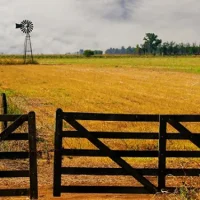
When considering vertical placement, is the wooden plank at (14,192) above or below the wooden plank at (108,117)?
below

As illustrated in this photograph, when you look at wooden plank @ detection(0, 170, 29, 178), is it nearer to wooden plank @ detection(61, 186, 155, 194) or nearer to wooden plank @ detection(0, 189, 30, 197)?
wooden plank @ detection(0, 189, 30, 197)

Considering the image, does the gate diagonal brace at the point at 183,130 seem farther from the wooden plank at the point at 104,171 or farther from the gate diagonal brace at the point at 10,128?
the gate diagonal brace at the point at 10,128

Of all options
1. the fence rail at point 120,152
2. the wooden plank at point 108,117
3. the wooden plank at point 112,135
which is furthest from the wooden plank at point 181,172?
the wooden plank at point 108,117

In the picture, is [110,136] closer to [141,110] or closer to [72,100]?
[141,110]

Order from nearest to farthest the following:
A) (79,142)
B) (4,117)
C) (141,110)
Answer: (4,117) < (79,142) < (141,110)

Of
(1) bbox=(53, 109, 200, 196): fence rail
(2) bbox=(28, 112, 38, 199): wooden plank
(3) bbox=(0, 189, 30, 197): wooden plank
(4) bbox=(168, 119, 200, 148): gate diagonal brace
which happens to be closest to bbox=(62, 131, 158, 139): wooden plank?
(1) bbox=(53, 109, 200, 196): fence rail

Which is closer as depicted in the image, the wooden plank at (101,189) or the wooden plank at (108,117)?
the wooden plank at (108,117)

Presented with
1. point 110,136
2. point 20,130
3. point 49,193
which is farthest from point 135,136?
point 20,130

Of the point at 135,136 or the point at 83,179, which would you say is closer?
Answer: the point at 135,136

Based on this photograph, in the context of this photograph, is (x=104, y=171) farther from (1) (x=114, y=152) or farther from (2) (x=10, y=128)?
(2) (x=10, y=128)

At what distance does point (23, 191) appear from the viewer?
7.64 metres

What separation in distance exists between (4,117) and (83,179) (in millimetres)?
2833

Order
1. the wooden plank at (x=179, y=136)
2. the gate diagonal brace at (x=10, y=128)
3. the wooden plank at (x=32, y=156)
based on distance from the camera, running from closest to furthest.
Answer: the gate diagonal brace at (x=10, y=128) < the wooden plank at (x=32, y=156) < the wooden plank at (x=179, y=136)

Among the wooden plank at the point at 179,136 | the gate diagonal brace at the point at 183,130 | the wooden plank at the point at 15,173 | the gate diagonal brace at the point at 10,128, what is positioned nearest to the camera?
→ the gate diagonal brace at the point at 10,128
